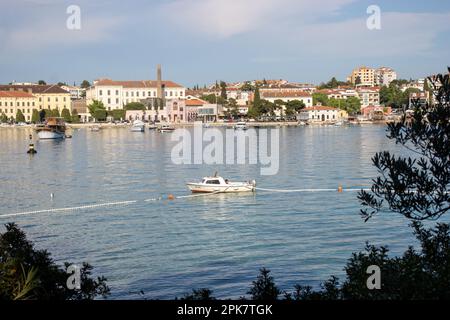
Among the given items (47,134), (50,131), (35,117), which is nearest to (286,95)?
(35,117)

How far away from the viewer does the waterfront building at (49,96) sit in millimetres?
91438

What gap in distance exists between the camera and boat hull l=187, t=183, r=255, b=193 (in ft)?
68.5

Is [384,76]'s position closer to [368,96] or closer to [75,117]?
[368,96]

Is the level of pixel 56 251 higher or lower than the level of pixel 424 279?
lower

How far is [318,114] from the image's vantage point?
98750 millimetres

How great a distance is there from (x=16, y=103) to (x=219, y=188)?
7430 cm

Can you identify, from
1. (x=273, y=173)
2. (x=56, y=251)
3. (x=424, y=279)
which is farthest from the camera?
(x=273, y=173)

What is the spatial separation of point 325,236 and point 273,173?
1391 centimetres

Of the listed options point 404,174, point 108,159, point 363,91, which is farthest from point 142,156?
point 363,91

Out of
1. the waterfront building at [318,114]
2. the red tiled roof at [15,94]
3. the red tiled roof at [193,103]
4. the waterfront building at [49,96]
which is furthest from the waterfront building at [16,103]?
the waterfront building at [318,114]

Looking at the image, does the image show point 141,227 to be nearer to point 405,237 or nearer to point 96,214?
point 96,214

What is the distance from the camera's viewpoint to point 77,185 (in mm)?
24578

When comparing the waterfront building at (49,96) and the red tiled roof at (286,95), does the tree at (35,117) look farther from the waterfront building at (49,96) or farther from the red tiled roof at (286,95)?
the red tiled roof at (286,95)

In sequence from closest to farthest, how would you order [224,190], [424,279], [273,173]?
1. [424,279]
2. [224,190]
3. [273,173]
